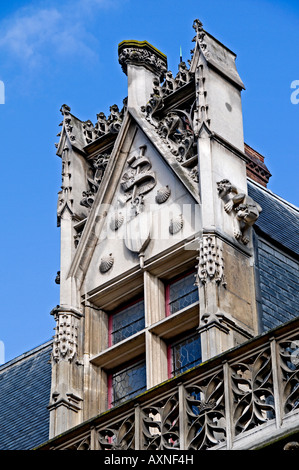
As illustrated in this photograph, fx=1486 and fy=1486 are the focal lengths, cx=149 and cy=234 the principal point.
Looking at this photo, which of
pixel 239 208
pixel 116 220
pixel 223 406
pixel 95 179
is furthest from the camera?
pixel 95 179

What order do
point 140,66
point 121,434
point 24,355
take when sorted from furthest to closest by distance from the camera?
1. point 24,355
2. point 140,66
3. point 121,434

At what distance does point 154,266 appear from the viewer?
712 inches

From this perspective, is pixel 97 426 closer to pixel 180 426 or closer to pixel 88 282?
pixel 180 426

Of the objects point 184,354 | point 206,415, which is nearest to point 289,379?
point 206,415

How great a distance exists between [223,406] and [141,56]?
760 cm

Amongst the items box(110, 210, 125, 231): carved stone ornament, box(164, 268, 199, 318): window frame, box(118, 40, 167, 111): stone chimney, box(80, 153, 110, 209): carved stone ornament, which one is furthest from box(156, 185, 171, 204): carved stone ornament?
box(118, 40, 167, 111): stone chimney

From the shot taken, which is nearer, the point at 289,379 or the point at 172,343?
the point at 289,379

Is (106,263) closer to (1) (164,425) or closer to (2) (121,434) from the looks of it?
(2) (121,434)

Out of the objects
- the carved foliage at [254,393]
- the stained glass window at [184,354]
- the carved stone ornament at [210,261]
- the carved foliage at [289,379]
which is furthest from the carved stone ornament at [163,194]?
the carved foliage at [289,379]

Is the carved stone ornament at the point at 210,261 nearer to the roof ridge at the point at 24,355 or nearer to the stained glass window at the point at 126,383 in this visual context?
the stained glass window at the point at 126,383

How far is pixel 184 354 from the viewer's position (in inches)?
690
